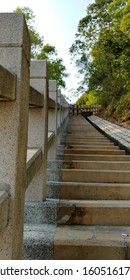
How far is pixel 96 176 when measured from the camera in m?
3.30

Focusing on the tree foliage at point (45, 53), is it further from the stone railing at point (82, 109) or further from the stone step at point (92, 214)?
the stone step at point (92, 214)

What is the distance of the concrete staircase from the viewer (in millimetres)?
2025

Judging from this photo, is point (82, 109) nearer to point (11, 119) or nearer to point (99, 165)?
point (99, 165)

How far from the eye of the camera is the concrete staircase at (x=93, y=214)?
2.03 m

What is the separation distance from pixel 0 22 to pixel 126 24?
7.31 m

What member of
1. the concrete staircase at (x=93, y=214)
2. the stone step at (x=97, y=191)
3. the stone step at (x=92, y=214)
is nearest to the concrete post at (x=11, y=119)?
the concrete staircase at (x=93, y=214)

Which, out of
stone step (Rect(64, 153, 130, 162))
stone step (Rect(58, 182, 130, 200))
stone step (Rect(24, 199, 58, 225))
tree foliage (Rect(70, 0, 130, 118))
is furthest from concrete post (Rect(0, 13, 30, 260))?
tree foliage (Rect(70, 0, 130, 118))

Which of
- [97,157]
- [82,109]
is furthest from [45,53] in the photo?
[97,157]

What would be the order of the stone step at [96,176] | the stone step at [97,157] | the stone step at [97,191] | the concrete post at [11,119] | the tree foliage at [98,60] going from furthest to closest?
the tree foliage at [98,60], the stone step at [97,157], the stone step at [96,176], the stone step at [97,191], the concrete post at [11,119]

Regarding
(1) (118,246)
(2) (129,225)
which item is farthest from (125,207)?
(1) (118,246)

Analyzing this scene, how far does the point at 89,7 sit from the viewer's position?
67.3 feet

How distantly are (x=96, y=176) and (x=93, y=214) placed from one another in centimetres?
88

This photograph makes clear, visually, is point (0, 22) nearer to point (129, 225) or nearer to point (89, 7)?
point (129, 225)

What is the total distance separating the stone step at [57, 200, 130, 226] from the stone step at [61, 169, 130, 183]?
76 cm
